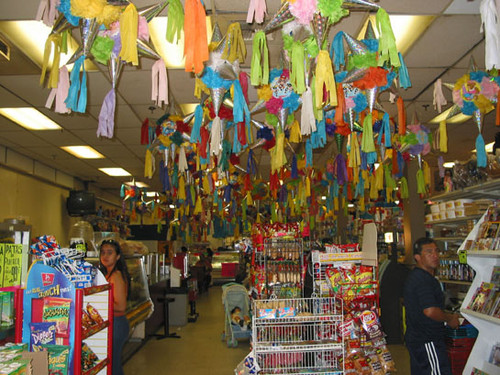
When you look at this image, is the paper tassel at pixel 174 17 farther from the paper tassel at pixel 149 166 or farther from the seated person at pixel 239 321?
the seated person at pixel 239 321

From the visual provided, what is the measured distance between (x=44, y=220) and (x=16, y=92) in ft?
16.9

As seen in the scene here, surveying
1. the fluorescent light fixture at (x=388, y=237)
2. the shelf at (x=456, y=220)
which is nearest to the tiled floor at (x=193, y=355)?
the shelf at (x=456, y=220)

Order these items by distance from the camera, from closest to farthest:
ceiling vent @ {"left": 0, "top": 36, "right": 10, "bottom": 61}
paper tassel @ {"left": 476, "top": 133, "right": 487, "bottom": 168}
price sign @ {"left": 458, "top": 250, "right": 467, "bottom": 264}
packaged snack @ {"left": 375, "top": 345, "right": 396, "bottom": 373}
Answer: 1. price sign @ {"left": 458, "top": 250, "right": 467, "bottom": 264}
2. ceiling vent @ {"left": 0, "top": 36, "right": 10, "bottom": 61}
3. paper tassel @ {"left": 476, "top": 133, "right": 487, "bottom": 168}
4. packaged snack @ {"left": 375, "top": 345, "right": 396, "bottom": 373}

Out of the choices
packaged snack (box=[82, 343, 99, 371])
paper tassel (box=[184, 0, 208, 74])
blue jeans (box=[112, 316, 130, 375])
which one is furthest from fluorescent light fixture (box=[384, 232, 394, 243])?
paper tassel (box=[184, 0, 208, 74])

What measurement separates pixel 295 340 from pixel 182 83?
3.10m

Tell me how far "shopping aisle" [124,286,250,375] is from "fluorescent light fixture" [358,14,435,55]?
4.16 m

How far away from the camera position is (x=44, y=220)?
9.75 metres

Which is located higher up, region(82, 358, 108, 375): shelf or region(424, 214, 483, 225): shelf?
region(424, 214, 483, 225): shelf

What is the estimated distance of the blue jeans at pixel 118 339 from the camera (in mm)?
3428

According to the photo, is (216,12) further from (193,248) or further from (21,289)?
(193,248)

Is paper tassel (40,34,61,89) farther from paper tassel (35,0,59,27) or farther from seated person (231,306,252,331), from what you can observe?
seated person (231,306,252,331)

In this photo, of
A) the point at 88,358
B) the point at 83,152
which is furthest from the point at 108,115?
the point at 83,152

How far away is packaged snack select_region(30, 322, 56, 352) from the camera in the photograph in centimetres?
222

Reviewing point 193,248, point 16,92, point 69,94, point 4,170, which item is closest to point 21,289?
point 69,94
